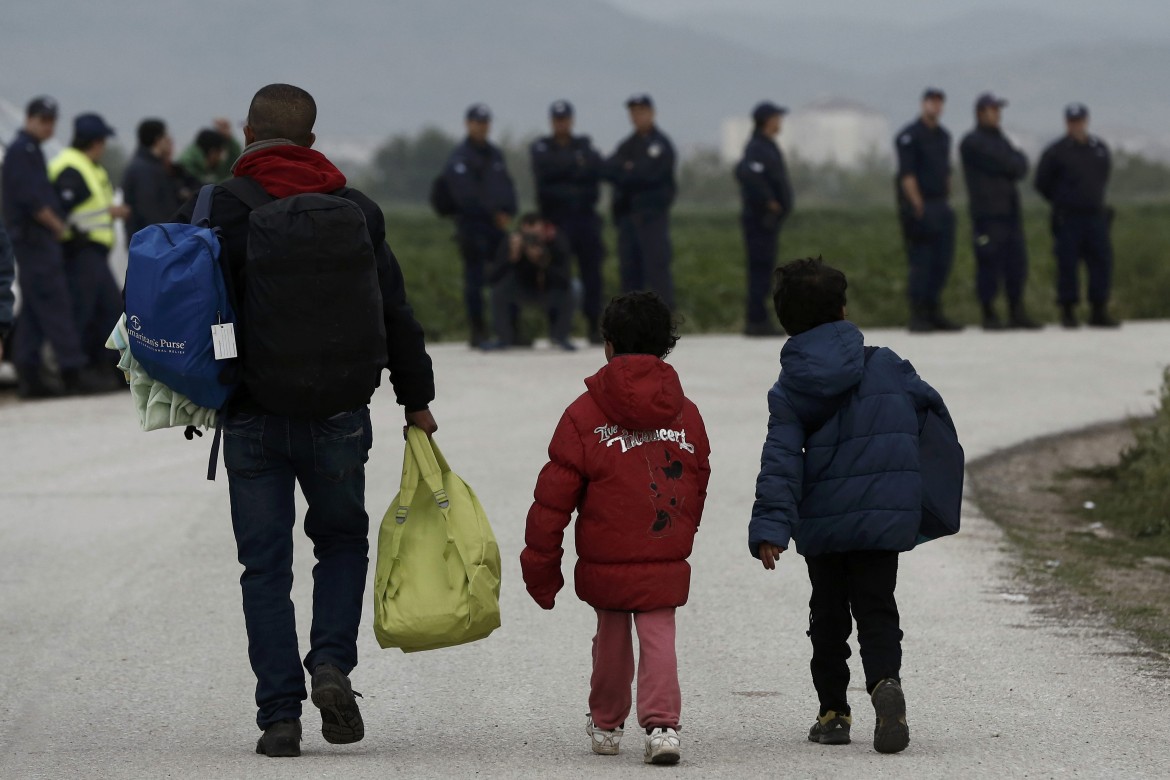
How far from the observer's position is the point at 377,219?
17.9ft

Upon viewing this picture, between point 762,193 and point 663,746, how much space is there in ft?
47.1

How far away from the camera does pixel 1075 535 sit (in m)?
9.50

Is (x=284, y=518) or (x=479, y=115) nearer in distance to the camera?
(x=284, y=518)

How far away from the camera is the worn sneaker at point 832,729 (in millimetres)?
5496

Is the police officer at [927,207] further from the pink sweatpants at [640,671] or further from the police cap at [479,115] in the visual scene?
the pink sweatpants at [640,671]

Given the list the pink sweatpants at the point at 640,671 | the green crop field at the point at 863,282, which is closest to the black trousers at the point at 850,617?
the pink sweatpants at the point at 640,671

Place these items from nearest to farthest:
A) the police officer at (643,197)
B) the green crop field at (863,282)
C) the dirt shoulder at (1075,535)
Answer: 1. the dirt shoulder at (1075,535)
2. the police officer at (643,197)
3. the green crop field at (863,282)

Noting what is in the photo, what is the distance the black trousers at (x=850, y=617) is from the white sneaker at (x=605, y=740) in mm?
588

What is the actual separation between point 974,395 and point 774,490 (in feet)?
31.8

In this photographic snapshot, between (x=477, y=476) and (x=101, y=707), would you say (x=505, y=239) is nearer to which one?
(x=477, y=476)

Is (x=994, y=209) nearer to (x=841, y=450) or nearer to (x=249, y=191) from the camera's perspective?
(x=841, y=450)

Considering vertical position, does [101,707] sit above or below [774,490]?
below

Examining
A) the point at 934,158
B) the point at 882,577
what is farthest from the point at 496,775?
the point at 934,158

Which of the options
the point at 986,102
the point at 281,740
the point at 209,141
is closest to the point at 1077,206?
the point at 986,102
